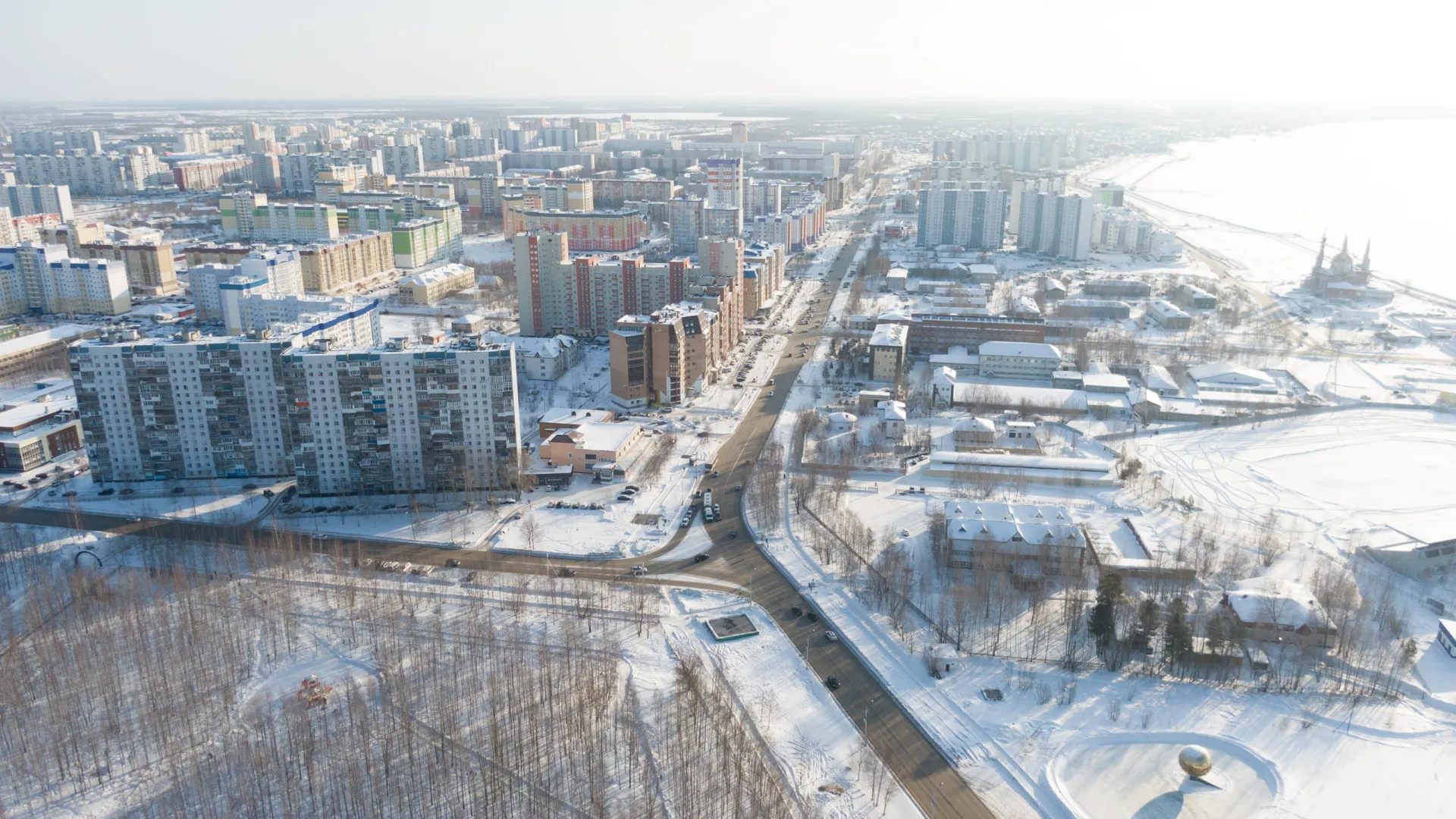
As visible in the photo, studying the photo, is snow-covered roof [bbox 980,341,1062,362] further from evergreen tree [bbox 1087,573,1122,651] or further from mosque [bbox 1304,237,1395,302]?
mosque [bbox 1304,237,1395,302]

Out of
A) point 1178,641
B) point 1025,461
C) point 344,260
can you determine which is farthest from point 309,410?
point 344,260

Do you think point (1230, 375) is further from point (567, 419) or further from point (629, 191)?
point (629, 191)

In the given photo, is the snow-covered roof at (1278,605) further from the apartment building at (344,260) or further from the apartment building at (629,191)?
the apartment building at (629,191)

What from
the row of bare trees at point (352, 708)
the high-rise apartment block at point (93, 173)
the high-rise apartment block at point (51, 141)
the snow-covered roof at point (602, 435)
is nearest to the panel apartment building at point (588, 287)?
the snow-covered roof at point (602, 435)

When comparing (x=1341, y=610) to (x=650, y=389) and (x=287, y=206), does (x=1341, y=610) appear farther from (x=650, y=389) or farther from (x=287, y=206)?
(x=287, y=206)

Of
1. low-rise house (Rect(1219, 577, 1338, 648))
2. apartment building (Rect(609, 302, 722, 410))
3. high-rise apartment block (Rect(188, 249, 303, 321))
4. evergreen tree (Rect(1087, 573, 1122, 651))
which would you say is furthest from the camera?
high-rise apartment block (Rect(188, 249, 303, 321))

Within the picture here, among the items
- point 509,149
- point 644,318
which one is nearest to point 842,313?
point 644,318

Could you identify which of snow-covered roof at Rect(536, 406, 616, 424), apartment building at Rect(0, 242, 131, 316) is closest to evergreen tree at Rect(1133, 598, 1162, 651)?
snow-covered roof at Rect(536, 406, 616, 424)
